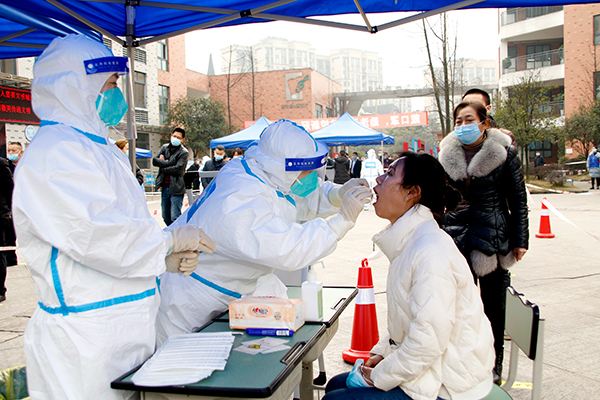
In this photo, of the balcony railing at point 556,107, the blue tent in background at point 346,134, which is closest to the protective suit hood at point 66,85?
the blue tent in background at point 346,134

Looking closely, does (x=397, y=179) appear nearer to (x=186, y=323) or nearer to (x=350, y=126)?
(x=186, y=323)

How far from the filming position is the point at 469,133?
Result: 3.58 m

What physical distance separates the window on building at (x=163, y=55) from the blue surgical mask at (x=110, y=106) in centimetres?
3306

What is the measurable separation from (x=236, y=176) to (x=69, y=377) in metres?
1.13

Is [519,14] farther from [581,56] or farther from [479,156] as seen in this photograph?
[479,156]

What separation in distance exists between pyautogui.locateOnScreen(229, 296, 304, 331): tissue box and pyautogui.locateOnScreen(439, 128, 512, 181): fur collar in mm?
1577

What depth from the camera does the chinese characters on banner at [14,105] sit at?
19.1 m

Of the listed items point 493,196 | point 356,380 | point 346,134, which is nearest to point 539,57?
point 346,134

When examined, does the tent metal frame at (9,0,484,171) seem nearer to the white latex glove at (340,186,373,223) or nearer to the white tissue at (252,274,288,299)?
the white latex glove at (340,186,373,223)

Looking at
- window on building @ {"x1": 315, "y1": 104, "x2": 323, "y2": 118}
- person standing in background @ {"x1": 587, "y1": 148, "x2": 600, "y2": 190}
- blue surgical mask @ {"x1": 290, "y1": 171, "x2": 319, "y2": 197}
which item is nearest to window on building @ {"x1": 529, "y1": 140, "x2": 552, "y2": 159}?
person standing in background @ {"x1": 587, "y1": 148, "x2": 600, "y2": 190}

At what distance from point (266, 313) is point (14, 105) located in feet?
65.5

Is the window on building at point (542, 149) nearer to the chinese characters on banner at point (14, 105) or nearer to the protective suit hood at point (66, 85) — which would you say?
the chinese characters on banner at point (14, 105)

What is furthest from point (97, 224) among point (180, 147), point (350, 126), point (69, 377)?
point (350, 126)

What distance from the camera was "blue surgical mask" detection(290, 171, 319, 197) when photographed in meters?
2.83
